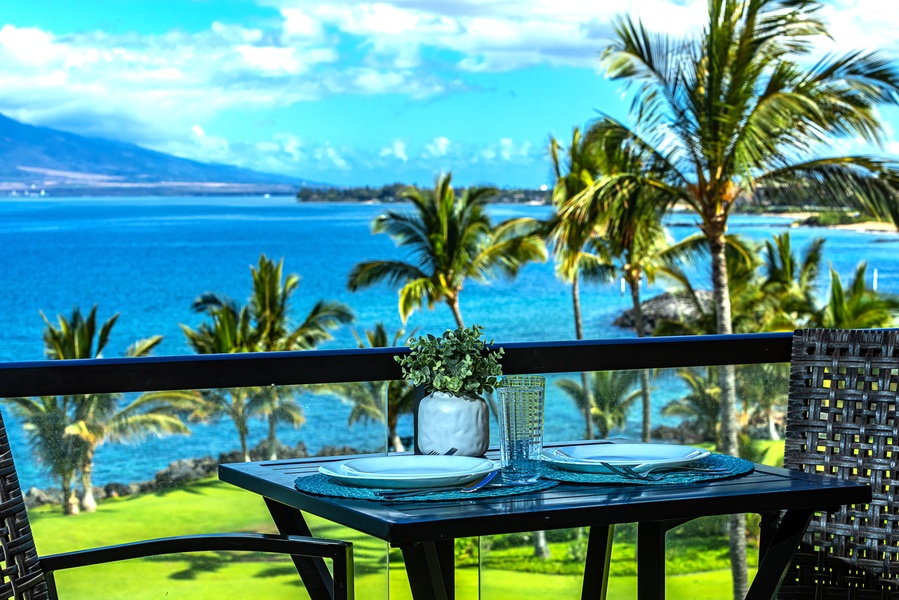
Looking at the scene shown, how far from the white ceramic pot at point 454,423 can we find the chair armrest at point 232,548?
296 mm

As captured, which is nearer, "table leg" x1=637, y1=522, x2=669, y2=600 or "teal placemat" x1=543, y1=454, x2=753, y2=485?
"teal placemat" x1=543, y1=454, x2=753, y2=485

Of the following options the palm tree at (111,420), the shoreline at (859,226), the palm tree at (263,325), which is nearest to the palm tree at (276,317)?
the palm tree at (263,325)

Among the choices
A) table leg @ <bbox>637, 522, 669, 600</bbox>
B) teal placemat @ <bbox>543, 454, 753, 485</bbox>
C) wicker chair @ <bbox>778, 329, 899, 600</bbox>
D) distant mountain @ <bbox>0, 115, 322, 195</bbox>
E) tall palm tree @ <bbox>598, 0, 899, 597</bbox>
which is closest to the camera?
teal placemat @ <bbox>543, 454, 753, 485</bbox>

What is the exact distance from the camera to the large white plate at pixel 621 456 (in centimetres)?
199

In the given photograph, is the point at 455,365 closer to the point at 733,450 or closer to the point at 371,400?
the point at 371,400

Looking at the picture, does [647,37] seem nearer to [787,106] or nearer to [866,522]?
[787,106]

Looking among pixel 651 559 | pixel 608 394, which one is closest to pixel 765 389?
pixel 608 394

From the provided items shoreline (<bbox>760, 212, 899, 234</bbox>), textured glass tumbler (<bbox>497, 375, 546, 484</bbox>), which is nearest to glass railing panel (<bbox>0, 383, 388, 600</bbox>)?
textured glass tumbler (<bbox>497, 375, 546, 484</bbox>)

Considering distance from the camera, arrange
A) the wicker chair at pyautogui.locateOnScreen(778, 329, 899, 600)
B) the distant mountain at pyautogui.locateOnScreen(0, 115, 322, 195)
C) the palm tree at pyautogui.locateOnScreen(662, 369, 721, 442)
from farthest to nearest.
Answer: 1. the distant mountain at pyautogui.locateOnScreen(0, 115, 322, 195)
2. the palm tree at pyautogui.locateOnScreen(662, 369, 721, 442)
3. the wicker chair at pyautogui.locateOnScreen(778, 329, 899, 600)

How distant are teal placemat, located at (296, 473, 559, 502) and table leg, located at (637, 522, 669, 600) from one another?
41 centimetres

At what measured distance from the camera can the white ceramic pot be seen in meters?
2.14

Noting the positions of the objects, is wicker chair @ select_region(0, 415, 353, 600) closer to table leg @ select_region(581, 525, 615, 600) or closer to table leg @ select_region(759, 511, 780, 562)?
table leg @ select_region(581, 525, 615, 600)

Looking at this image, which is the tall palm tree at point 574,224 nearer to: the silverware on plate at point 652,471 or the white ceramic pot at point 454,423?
the white ceramic pot at point 454,423

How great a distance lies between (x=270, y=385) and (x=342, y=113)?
4809 centimetres
